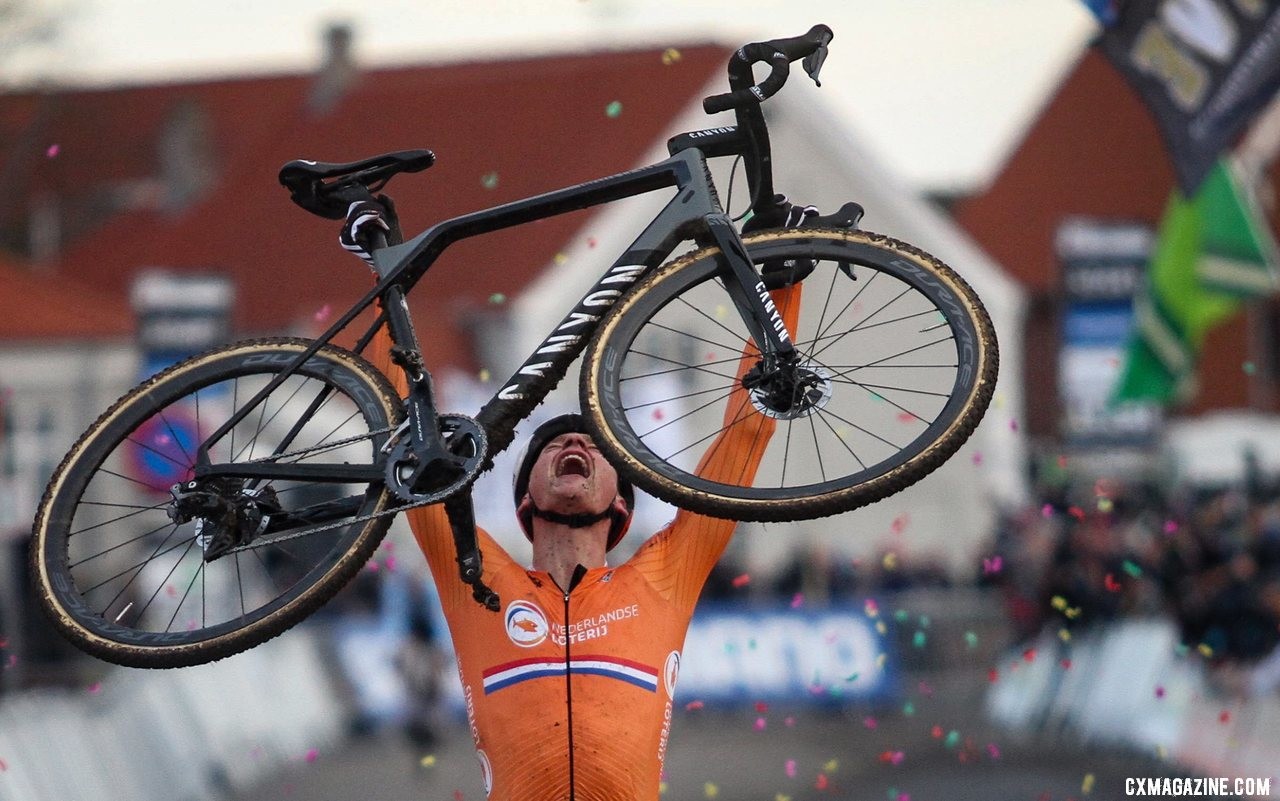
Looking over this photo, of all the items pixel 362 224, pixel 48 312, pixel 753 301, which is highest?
pixel 48 312

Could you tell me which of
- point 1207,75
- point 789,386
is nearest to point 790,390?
point 789,386

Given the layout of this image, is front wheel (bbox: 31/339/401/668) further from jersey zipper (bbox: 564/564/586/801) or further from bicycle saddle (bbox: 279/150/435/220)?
jersey zipper (bbox: 564/564/586/801)

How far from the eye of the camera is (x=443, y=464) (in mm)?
5176

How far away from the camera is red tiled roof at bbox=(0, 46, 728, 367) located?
109ft

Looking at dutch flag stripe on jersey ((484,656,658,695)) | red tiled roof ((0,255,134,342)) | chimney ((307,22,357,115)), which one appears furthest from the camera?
chimney ((307,22,357,115))

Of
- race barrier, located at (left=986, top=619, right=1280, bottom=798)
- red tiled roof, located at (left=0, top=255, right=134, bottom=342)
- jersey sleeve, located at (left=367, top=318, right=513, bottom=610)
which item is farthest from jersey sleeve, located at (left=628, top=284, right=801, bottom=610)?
red tiled roof, located at (left=0, top=255, right=134, bottom=342)

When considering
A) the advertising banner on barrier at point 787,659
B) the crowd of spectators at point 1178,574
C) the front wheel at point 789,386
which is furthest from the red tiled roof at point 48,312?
the front wheel at point 789,386

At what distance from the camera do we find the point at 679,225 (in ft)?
17.5

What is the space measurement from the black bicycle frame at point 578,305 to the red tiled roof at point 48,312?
20.4 meters

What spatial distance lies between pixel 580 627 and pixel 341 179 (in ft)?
4.51

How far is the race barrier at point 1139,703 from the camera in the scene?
1219cm

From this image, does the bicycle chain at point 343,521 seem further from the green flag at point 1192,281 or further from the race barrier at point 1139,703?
the green flag at point 1192,281

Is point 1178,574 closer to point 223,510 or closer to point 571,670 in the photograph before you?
point 571,670

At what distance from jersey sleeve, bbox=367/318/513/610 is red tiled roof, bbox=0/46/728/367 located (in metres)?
19.7
